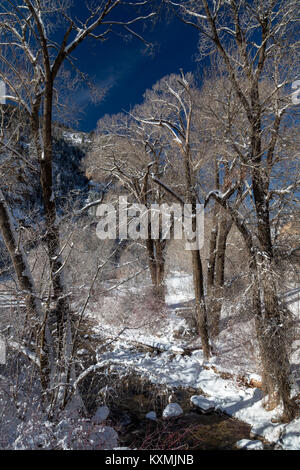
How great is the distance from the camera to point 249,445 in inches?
231

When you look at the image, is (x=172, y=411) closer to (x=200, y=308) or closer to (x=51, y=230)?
(x=200, y=308)

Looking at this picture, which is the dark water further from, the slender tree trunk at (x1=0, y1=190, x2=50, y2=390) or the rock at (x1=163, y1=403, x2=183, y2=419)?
the slender tree trunk at (x1=0, y1=190, x2=50, y2=390)

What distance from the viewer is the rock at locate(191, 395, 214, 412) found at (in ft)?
24.4

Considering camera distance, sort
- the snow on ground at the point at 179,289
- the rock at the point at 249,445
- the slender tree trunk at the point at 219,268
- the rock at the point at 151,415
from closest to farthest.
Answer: the rock at the point at 249,445 → the rock at the point at 151,415 → the slender tree trunk at the point at 219,268 → the snow on ground at the point at 179,289

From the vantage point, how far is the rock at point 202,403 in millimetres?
7443

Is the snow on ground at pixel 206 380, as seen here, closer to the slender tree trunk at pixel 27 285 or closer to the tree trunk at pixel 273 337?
the tree trunk at pixel 273 337

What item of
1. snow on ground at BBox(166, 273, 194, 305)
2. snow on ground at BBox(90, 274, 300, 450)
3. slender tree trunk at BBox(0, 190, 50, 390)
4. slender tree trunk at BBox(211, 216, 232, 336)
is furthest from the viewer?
snow on ground at BBox(166, 273, 194, 305)

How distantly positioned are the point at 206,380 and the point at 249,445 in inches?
117

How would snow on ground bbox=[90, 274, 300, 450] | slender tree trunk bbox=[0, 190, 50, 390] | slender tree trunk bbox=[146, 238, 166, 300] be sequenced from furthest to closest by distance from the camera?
1. slender tree trunk bbox=[146, 238, 166, 300]
2. snow on ground bbox=[90, 274, 300, 450]
3. slender tree trunk bbox=[0, 190, 50, 390]

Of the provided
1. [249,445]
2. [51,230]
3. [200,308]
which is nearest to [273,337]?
[249,445]

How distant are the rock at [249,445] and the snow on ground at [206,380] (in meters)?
0.27

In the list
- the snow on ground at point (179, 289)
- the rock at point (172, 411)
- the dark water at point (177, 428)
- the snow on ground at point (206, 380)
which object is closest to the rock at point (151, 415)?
the dark water at point (177, 428)

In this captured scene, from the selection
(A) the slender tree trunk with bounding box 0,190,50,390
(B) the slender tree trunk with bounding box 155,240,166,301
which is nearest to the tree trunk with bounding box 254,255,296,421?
(A) the slender tree trunk with bounding box 0,190,50,390

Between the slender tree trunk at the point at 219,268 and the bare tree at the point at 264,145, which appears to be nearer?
the bare tree at the point at 264,145
